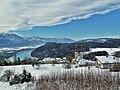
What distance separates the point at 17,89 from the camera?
21734 mm

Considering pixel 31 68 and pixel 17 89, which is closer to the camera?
pixel 17 89

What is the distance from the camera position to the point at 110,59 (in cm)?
5131

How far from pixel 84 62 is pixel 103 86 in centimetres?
3229

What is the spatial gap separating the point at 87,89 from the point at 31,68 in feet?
71.2

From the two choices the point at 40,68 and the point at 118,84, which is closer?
the point at 118,84

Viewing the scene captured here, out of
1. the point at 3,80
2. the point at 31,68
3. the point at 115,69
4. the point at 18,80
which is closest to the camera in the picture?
the point at 18,80

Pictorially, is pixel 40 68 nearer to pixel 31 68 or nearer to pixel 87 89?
pixel 31 68

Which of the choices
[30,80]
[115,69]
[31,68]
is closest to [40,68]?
[31,68]

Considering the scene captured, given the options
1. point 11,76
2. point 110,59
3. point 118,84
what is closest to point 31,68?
point 11,76

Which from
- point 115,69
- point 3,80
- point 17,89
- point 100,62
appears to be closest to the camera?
point 17,89

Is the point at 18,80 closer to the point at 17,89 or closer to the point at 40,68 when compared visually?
the point at 17,89

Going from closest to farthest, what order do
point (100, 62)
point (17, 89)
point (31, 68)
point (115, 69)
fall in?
point (17, 89), point (115, 69), point (31, 68), point (100, 62)

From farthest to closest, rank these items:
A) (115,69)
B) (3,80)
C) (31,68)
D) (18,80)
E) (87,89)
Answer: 1. (31,68)
2. (115,69)
3. (3,80)
4. (18,80)
5. (87,89)

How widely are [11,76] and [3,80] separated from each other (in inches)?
39.2
